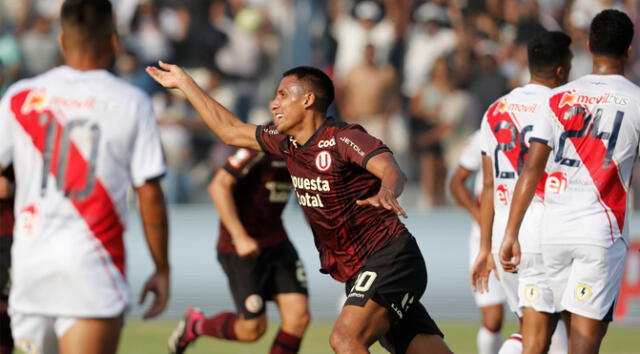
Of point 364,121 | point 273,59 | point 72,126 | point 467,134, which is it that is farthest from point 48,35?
point 72,126

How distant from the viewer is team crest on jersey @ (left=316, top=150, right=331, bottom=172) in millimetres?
6402

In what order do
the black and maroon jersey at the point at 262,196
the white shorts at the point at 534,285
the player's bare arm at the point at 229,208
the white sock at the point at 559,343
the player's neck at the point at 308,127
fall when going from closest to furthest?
the player's neck at the point at 308,127, the white shorts at the point at 534,285, the white sock at the point at 559,343, the player's bare arm at the point at 229,208, the black and maroon jersey at the point at 262,196

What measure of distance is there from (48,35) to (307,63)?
3457mm

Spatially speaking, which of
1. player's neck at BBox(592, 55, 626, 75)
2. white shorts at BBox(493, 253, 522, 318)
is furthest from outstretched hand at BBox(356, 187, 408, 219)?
white shorts at BBox(493, 253, 522, 318)

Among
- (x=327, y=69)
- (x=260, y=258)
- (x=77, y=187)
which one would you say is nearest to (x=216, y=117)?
(x=77, y=187)

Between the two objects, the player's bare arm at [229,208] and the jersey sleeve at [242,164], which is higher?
the jersey sleeve at [242,164]

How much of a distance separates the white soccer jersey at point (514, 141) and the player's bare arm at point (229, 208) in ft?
6.32

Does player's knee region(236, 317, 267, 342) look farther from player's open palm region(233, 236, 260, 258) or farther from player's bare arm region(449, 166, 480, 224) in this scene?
player's bare arm region(449, 166, 480, 224)

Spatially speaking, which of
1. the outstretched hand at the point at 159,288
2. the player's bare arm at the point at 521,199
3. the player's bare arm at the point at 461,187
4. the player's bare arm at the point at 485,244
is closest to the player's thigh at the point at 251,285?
the player's bare arm at the point at 461,187

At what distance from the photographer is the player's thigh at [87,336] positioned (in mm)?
4738

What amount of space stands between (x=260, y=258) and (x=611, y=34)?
148 inches

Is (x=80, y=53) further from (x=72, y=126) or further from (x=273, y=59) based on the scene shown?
(x=273, y=59)

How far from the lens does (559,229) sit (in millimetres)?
6586

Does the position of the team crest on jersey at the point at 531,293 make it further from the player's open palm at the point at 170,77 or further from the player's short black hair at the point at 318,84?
the player's open palm at the point at 170,77
